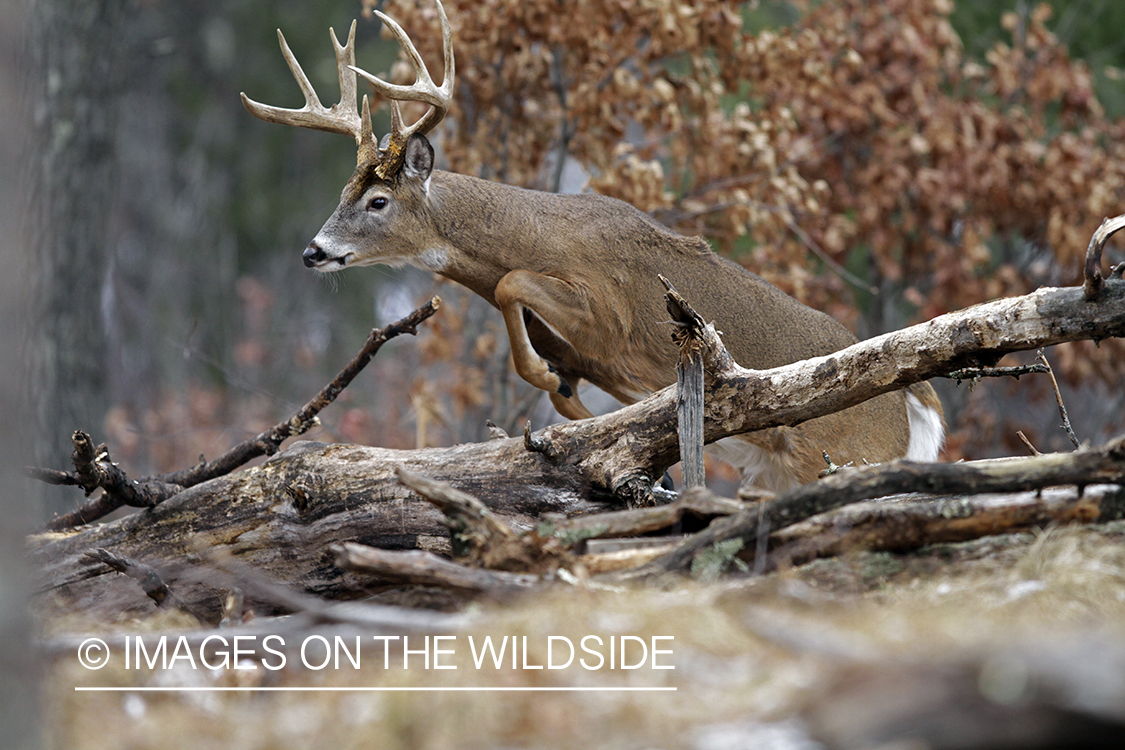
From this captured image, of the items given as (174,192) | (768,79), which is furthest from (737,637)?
(174,192)

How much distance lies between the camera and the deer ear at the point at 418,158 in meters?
6.37

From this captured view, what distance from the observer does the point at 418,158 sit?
6.45m

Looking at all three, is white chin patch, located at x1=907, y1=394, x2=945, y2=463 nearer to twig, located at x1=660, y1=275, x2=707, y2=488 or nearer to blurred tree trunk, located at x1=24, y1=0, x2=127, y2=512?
twig, located at x1=660, y1=275, x2=707, y2=488

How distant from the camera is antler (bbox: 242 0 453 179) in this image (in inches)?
240

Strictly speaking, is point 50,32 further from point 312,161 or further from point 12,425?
point 312,161

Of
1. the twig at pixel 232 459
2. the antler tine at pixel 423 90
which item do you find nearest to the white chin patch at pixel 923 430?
the twig at pixel 232 459

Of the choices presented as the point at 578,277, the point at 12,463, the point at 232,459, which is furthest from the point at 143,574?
the point at 578,277

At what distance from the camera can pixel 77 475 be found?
15.8 ft

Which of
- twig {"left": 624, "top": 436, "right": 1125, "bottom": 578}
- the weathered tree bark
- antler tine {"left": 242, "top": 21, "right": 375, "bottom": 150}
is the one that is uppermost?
antler tine {"left": 242, "top": 21, "right": 375, "bottom": 150}

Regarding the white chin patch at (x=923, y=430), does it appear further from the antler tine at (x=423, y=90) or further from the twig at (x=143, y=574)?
the twig at (x=143, y=574)

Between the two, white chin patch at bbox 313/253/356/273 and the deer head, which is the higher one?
the deer head

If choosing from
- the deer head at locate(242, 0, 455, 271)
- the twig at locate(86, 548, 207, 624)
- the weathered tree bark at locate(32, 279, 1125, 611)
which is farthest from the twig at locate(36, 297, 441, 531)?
the deer head at locate(242, 0, 455, 271)

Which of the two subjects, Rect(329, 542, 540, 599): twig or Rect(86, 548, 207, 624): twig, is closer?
Rect(329, 542, 540, 599): twig

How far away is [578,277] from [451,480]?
1.87 metres
